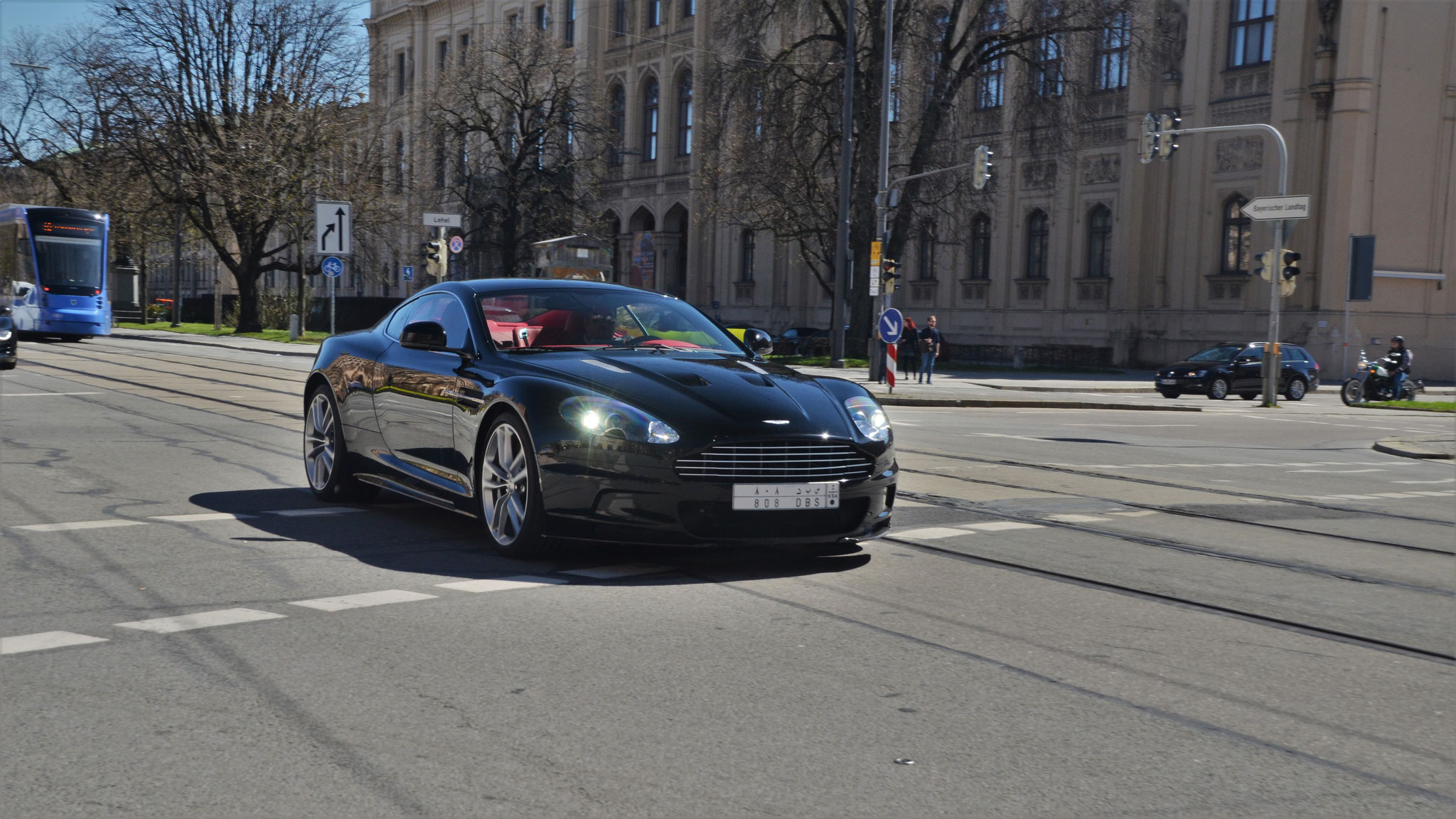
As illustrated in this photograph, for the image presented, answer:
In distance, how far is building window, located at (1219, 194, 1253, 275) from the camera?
43.0m

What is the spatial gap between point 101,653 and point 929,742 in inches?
117

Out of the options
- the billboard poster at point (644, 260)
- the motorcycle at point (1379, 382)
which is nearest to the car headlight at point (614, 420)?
the motorcycle at point (1379, 382)

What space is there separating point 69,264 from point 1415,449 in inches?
1308

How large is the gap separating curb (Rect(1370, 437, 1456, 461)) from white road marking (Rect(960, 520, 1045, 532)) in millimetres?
9569

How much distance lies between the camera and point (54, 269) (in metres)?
38.1

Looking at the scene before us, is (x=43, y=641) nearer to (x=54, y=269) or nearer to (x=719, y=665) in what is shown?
(x=719, y=665)

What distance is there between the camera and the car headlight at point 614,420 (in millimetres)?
6766

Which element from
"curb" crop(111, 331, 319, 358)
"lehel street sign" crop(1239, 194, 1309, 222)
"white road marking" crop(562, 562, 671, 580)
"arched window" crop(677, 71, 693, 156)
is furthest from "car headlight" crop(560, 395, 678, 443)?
"arched window" crop(677, 71, 693, 156)

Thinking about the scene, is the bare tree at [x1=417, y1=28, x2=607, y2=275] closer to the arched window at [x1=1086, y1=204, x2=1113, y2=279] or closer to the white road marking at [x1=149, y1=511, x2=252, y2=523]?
the arched window at [x1=1086, y1=204, x2=1113, y2=279]

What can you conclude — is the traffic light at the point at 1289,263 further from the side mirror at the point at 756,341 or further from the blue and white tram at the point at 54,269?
the blue and white tram at the point at 54,269

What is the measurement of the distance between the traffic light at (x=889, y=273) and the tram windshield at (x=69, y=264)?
69.2 ft

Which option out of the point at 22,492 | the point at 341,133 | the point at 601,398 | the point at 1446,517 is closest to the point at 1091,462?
the point at 1446,517

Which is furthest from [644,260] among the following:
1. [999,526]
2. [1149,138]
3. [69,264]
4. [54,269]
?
[999,526]

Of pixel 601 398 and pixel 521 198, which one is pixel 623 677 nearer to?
pixel 601 398
